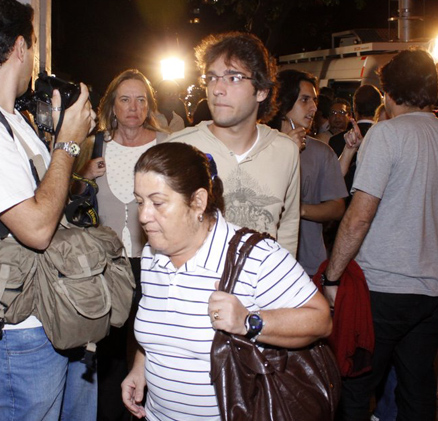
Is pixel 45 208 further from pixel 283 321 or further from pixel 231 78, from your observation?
pixel 231 78

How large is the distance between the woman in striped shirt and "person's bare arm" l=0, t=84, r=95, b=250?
350 millimetres

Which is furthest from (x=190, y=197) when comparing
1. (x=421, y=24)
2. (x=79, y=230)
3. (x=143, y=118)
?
(x=421, y=24)

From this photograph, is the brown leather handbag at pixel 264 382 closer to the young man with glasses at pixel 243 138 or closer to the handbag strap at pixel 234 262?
the handbag strap at pixel 234 262

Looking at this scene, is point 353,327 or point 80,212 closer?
point 80,212

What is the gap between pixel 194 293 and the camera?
2.39 meters

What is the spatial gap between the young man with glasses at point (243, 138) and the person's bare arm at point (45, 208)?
35.9 inches

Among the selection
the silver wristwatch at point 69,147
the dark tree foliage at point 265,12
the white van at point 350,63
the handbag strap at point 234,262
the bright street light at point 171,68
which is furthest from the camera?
the bright street light at point 171,68

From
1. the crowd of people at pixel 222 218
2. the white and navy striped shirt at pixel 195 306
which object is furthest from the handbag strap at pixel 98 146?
the white and navy striped shirt at pixel 195 306

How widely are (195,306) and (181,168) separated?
0.55m

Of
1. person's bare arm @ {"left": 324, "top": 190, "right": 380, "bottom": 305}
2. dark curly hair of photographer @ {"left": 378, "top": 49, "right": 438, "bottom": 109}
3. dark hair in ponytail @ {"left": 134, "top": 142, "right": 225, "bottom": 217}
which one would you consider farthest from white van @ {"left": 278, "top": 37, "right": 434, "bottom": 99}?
dark hair in ponytail @ {"left": 134, "top": 142, "right": 225, "bottom": 217}

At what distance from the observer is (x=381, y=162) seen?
3.51m

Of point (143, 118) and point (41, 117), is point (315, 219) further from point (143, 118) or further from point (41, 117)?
point (41, 117)

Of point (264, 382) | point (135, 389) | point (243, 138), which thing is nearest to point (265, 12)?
point (243, 138)

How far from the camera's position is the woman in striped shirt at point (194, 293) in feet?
7.44
